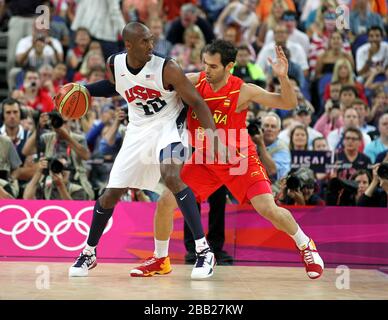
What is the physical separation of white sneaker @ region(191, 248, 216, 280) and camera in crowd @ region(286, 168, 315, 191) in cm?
187

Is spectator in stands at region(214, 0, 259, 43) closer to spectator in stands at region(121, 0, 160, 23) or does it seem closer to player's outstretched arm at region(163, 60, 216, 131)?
spectator in stands at region(121, 0, 160, 23)

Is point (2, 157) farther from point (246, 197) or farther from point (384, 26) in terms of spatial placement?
point (384, 26)

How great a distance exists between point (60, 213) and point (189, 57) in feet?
17.8

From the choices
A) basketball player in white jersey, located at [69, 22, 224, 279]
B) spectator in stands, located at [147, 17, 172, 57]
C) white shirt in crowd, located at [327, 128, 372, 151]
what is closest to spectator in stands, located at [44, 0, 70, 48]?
spectator in stands, located at [147, 17, 172, 57]

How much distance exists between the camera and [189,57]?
1398 cm

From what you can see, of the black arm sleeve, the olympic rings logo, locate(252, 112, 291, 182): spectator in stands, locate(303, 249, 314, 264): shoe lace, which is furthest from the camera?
locate(252, 112, 291, 182): spectator in stands

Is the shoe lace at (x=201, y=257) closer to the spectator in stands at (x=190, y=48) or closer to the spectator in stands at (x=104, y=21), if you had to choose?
the spectator in stands at (x=190, y=48)

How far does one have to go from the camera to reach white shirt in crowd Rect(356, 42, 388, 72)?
1395 cm

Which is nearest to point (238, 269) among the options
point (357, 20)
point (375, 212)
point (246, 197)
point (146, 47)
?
point (246, 197)

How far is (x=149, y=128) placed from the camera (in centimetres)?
764

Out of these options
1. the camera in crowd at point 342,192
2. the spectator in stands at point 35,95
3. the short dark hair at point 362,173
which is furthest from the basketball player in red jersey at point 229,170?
the spectator in stands at point 35,95

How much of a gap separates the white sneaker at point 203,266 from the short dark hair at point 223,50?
5.48ft

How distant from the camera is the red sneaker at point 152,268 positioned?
309 inches

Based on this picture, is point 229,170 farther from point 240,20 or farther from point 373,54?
point 240,20
